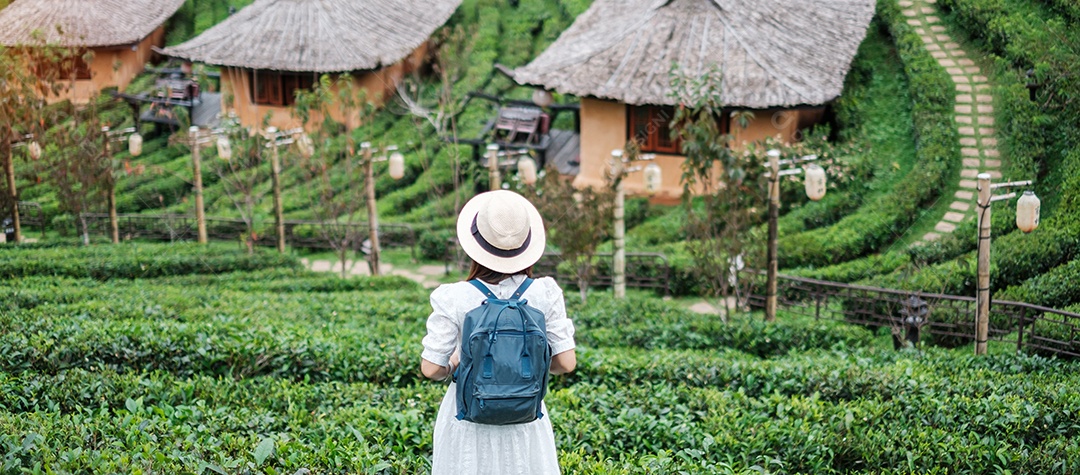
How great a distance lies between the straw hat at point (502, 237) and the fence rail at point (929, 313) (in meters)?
8.40

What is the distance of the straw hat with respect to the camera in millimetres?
4832

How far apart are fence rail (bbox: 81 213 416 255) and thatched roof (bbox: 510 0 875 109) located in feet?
14.3

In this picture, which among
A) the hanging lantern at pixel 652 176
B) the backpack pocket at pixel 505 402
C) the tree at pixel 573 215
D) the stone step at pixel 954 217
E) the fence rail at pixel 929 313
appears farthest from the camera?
the stone step at pixel 954 217

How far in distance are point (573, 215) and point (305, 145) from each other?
542 centimetres

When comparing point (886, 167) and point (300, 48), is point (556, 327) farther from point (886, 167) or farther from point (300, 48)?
point (300, 48)

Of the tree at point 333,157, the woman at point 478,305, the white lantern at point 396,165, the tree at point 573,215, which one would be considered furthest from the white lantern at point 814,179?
the woman at point 478,305

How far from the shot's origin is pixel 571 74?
70.7ft

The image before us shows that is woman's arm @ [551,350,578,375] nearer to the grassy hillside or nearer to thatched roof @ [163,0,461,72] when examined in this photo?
the grassy hillside

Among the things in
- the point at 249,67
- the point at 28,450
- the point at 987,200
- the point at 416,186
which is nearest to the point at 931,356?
the point at 987,200

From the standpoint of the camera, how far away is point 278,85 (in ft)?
90.2

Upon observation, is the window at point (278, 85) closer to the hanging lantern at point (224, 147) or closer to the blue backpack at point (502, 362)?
the hanging lantern at point (224, 147)

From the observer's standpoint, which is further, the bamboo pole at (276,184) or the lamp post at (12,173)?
the lamp post at (12,173)

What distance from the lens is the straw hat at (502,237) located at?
4.83 meters

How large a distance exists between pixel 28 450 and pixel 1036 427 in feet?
22.8
